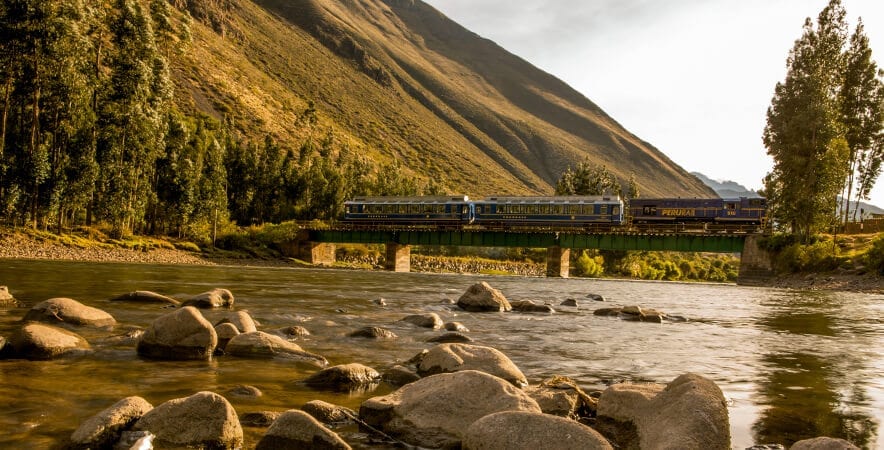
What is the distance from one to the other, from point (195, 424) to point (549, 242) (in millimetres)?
62045

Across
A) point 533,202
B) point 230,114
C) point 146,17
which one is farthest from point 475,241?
point 230,114

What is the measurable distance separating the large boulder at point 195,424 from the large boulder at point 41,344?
5215 millimetres

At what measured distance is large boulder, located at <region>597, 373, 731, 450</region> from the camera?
651 cm

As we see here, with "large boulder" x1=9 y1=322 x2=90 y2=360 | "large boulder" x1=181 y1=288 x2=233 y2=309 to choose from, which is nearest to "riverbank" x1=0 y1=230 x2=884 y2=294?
"large boulder" x1=181 y1=288 x2=233 y2=309

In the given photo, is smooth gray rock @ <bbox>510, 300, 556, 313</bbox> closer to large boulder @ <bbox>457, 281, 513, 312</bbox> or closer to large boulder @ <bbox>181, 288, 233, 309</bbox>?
large boulder @ <bbox>457, 281, 513, 312</bbox>

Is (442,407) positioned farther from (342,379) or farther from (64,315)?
(64,315)

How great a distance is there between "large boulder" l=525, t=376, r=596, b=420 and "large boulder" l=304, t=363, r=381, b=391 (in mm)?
2829

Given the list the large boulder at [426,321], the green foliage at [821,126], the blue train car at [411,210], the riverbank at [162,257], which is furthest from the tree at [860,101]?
the large boulder at [426,321]

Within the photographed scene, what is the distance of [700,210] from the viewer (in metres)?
69.3

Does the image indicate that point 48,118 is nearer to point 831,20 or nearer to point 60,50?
point 60,50

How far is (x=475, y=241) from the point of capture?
6938 cm

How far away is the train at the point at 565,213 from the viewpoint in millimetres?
67750

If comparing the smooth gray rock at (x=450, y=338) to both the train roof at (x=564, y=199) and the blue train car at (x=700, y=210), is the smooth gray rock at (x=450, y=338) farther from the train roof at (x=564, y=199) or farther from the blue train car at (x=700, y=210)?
the blue train car at (x=700, y=210)

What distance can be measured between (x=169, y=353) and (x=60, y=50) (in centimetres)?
4761
